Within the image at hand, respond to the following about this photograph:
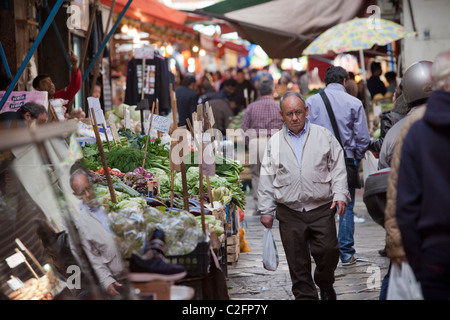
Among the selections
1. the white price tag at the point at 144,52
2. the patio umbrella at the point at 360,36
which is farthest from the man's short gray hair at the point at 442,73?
the white price tag at the point at 144,52

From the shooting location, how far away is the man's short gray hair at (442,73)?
3.81m

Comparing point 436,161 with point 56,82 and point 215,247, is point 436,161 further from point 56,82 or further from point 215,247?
point 56,82

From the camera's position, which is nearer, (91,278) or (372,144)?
(91,278)

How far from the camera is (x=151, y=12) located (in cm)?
1672

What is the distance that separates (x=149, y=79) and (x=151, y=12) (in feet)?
9.05

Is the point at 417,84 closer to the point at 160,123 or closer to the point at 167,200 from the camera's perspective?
the point at 167,200

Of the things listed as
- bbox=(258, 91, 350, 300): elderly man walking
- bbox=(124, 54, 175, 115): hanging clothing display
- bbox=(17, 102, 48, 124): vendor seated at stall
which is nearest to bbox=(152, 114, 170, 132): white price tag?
bbox=(17, 102, 48, 124): vendor seated at stall

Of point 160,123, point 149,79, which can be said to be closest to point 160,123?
point 160,123

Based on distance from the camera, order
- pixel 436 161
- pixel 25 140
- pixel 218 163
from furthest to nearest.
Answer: pixel 218 163 → pixel 436 161 → pixel 25 140

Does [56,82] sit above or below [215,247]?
Answer: above

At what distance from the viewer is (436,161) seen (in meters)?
3.62

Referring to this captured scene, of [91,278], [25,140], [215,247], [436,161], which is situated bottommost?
[215,247]
